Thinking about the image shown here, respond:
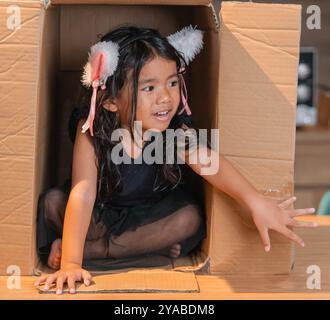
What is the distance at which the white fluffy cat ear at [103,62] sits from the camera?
42.1 inches

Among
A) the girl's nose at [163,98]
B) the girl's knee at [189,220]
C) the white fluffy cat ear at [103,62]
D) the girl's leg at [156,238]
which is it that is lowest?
the girl's leg at [156,238]

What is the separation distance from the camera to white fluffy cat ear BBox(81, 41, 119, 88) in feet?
3.51

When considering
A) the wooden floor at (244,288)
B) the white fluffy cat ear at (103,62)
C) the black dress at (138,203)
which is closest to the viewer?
the wooden floor at (244,288)

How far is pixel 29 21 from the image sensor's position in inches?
39.5

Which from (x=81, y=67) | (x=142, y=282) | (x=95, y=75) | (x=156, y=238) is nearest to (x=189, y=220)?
(x=156, y=238)

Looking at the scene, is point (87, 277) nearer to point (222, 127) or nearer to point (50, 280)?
point (50, 280)

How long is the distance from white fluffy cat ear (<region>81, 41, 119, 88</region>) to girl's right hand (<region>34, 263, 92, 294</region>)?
276mm

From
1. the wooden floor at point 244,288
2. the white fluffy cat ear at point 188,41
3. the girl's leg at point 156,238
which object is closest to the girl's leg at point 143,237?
the girl's leg at point 156,238

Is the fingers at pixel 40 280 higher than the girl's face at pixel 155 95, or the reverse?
the girl's face at pixel 155 95

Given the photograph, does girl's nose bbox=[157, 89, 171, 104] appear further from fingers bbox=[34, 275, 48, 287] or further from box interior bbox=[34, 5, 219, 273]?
fingers bbox=[34, 275, 48, 287]

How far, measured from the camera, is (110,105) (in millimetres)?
1146

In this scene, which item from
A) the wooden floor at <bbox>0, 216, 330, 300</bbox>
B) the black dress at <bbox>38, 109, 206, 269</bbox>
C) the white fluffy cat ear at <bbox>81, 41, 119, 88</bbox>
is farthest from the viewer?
the black dress at <bbox>38, 109, 206, 269</bbox>

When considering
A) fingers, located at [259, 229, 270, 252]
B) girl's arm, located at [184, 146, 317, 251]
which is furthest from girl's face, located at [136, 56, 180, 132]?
fingers, located at [259, 229, 270, 252]

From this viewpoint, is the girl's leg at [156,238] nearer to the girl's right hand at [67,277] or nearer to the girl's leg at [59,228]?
the girl's leg at [59,228]
